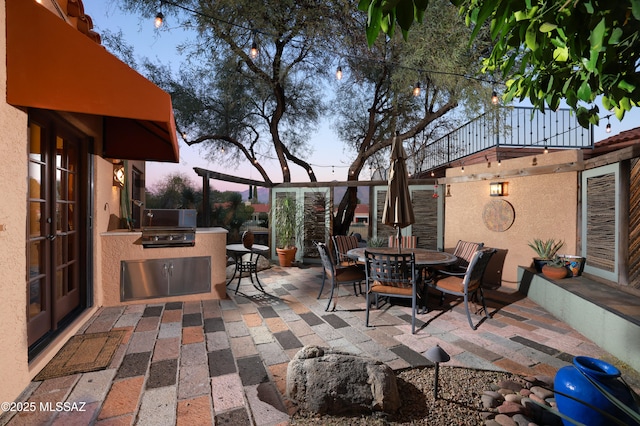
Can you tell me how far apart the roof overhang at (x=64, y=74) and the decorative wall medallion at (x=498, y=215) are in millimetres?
6078

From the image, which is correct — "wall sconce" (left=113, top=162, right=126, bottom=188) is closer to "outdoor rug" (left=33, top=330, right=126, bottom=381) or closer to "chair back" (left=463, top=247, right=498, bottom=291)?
"outdoor rug" (left=33, top=330, right=126, bottom=381)

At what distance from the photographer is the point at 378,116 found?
10.4 m

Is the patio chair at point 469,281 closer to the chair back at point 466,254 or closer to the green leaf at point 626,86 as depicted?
the chair back at point 466,254

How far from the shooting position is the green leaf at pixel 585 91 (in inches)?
66.9

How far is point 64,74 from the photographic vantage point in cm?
224

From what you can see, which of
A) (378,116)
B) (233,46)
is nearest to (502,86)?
(378,116)

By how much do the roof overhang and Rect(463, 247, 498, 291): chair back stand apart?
372cm

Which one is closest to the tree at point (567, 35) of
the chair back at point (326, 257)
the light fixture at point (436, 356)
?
the light fixture at point (436, 356)

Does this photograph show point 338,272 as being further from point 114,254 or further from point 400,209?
point 114,254

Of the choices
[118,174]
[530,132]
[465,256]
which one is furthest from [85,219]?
[530,132]

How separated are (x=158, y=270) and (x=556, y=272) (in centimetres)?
599

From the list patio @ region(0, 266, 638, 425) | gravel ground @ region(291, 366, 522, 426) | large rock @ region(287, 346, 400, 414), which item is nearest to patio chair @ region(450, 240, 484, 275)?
patio @ region(0, 266, 638, 425)

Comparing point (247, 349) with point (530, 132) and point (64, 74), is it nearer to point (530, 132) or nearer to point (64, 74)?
point (64, 74)

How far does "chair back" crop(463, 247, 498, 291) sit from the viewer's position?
370cm
